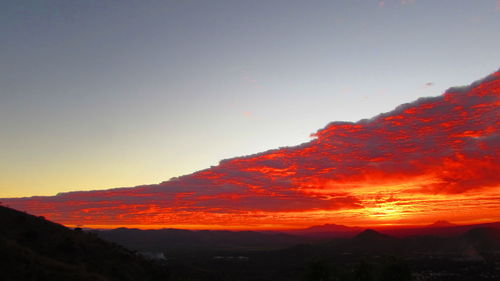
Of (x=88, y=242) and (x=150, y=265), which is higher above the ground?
(x=88, y=242)

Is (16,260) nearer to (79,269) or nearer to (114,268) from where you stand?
(79,269)

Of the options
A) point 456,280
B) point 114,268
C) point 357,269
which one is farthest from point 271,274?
point 114,268

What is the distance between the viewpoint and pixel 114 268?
5791 centimetres

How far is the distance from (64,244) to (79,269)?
1518 cm

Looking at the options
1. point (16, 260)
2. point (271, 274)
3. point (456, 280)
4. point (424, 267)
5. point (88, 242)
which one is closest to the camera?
point (16, 260)

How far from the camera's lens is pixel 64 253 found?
184 feet

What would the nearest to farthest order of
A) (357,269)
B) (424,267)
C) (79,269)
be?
(79,269) < (357,269) < (424,267)

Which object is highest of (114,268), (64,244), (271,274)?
(64,244)

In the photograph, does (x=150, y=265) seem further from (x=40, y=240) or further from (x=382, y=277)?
(x=382, y=277)

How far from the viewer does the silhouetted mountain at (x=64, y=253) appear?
4284 cm

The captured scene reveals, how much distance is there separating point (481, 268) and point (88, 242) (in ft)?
598

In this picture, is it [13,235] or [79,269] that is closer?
[79,269]

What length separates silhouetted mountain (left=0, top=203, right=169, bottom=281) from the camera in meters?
42.8

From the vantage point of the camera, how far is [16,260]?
135 ft
